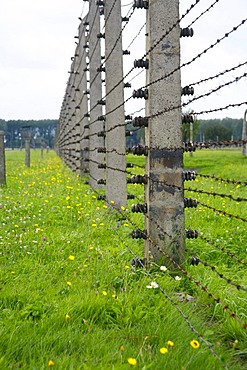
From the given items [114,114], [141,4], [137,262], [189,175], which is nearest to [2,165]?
[114,114]

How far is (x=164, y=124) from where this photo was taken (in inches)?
148

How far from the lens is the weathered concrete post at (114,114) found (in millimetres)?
6840

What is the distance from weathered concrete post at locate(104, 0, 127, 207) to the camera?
269 inches

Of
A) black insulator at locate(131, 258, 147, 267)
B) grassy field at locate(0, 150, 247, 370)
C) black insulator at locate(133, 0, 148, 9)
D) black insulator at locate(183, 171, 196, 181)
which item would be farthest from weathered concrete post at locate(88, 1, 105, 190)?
black insulator at locate(183, 171, 196, 181)

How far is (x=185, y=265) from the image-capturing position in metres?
3.92

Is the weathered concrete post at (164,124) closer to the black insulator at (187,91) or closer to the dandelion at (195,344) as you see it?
the black insulator at (187,91)

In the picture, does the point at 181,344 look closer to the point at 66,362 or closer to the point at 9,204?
the point at 66,362

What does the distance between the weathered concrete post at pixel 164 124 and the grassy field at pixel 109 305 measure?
401 mm

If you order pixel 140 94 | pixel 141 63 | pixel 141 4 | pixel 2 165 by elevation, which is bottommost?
pixel 2 165

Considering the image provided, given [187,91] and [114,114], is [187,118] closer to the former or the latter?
[187,91]

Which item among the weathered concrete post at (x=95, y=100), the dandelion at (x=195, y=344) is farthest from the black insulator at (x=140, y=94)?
the weathered concrete post at (x=95, y=100)

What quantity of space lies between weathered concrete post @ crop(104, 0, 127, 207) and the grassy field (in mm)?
1287

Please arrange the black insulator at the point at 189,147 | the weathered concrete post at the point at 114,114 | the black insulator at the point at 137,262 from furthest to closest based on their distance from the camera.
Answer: the weathered concrete post at the point at 114,114 < the black insulator at the point at 137,262 < the black insulator at the point at 189,147

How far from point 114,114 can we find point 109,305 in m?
4.18
